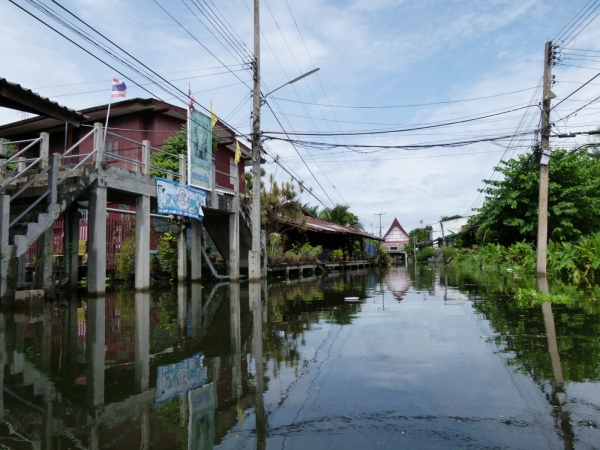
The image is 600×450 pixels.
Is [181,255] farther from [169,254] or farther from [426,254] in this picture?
[426,254]

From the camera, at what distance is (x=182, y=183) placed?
15484mm

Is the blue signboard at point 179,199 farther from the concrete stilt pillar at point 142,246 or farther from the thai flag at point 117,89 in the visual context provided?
the thai flag at point 117,89

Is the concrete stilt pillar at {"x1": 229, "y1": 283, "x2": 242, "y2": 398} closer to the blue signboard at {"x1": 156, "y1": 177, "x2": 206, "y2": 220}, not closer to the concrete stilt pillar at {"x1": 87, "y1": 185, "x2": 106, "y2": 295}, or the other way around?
the concrete stilt pillar at {"x1": 87, "y1": 185, "x2": 106, "y2": 295}

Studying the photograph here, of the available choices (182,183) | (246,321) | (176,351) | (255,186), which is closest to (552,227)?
(255,186)

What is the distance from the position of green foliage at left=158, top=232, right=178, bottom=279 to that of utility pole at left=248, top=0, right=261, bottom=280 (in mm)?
3038

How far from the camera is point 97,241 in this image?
39.4 feet

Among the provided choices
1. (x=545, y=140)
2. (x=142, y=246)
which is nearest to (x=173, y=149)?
(x=142, y=246)

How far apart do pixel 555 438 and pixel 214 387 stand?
2.95m

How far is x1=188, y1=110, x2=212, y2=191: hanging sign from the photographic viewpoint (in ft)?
51.2

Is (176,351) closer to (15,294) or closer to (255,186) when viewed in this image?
(15,294)

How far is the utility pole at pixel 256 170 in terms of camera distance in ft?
60.6

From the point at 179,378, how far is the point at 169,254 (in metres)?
14.4

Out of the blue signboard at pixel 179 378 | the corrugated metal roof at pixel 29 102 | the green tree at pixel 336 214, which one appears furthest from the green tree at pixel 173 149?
the green tree at pixel 336 214

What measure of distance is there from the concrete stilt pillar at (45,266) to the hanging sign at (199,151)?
15.8ft
